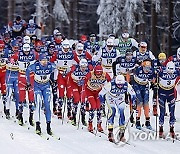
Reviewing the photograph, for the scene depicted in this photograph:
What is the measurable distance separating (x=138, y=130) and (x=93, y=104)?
5.40 feet

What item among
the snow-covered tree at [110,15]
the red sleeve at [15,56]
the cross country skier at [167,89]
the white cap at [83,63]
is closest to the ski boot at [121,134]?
the cross country skier at [167,89]

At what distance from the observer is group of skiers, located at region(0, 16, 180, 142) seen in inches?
564

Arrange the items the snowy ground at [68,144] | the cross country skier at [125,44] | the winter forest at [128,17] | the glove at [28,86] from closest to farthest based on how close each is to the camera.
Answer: the snowy ground at [68,144]
the glove at [28,86]
the cross country skier at [125,44]
the winter forest at [128,17]

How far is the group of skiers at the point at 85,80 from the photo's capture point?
14.3 metres

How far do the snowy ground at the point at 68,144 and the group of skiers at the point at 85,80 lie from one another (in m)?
0.44

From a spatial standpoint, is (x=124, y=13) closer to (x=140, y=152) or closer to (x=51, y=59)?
(x=51, y=59)

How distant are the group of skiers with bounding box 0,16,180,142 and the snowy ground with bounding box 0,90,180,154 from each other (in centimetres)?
44

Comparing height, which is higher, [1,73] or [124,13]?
[124,13]

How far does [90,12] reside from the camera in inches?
2094

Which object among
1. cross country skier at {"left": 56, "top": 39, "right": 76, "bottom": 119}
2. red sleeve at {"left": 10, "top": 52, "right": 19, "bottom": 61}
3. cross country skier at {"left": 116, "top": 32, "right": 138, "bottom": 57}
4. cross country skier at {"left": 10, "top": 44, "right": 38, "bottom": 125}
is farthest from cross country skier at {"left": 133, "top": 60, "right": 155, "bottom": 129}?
red sleeve at {"left": 10, "top": 52, "right": 19, "bottom": 61}

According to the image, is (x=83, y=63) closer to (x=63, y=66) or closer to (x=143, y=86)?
(x=63, y=66)

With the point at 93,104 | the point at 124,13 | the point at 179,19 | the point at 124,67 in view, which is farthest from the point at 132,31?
the point at 93,104

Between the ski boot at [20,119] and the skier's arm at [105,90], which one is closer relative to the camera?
the skier's arm at [105,90]

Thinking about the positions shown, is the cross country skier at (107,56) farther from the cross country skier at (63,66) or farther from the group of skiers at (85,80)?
the cross country skier at (63,66)
